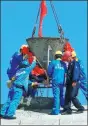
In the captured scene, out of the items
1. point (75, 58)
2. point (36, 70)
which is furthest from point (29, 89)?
point (75, 58)

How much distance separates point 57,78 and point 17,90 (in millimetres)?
1155

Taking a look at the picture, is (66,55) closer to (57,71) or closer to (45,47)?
(57,71)

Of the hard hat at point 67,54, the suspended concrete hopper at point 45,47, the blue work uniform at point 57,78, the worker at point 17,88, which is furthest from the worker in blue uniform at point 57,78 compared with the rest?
the suspended concrete hopper at point 45,47

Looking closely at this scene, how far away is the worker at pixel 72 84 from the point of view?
13578 mm

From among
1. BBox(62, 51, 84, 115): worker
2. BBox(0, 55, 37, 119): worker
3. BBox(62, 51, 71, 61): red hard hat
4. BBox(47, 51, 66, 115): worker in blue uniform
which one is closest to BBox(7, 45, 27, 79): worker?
BBox(0, 55, 37, 119): worker

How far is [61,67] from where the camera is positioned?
13578mm

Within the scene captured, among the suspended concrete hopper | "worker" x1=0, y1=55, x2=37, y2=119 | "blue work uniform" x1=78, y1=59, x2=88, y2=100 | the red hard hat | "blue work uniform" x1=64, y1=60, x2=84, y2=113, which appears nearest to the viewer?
"worker" x1=0, y1=55, x2=37, y2=119

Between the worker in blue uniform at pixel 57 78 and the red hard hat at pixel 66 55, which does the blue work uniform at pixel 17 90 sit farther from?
the red hard hat at pixel 66 55

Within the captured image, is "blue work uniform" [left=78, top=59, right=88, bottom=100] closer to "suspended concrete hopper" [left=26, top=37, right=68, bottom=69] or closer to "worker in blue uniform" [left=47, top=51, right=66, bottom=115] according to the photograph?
"worker in blue uniform" [left=47, top=51, right=66, bottom=115]

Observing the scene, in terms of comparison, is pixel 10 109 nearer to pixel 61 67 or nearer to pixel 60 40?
pixel 61 67

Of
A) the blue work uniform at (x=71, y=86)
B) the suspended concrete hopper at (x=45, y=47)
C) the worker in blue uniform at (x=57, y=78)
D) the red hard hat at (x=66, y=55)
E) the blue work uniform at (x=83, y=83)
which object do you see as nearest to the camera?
the worker in blue uniform at (x=57, y=78)

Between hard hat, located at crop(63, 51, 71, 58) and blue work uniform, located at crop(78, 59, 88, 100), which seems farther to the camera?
blue work uniform, located at crop(78, 59, 88, 100)

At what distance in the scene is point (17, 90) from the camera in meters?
13.2

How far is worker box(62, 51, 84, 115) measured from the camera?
1358 centimetres
